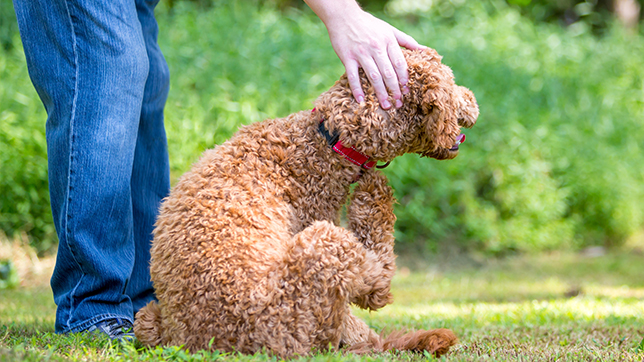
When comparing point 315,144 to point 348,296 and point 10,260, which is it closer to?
point 348,296

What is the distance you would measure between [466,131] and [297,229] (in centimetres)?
469

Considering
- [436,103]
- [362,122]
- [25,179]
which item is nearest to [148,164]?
[362,122]

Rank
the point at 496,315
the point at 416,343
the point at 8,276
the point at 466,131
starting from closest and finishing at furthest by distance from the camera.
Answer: the point at 416,343
the point at 496,315
the point at 8,276
the point at 466,131

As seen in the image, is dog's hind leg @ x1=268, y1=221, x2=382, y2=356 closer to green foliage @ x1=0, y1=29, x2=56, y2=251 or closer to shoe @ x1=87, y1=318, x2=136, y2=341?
shoe @ x1=87, y1=318, x2=136, y2=341

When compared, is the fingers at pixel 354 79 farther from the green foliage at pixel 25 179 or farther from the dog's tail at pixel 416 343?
the green foliage at pixel 25 179

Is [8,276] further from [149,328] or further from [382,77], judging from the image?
[382,77]

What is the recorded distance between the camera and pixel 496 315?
3.45 m

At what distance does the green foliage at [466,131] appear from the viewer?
18.9 feet

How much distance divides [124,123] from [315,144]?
84 centimetres

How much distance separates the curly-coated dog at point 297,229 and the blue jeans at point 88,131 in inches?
14.6

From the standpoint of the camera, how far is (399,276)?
575cm

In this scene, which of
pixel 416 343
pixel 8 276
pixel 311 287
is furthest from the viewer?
pixel 8 276

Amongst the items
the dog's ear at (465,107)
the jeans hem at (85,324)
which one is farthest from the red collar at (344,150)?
the jeans hem at (85,324)

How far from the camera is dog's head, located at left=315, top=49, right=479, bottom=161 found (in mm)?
2252
